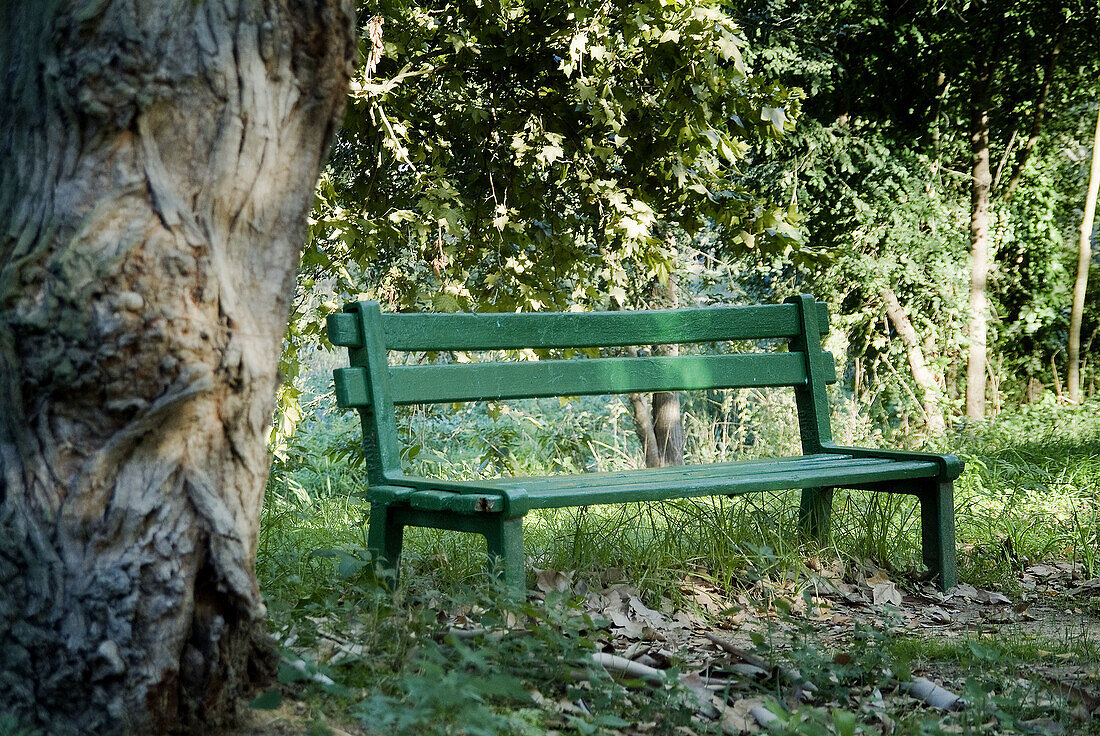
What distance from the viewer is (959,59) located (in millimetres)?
9227

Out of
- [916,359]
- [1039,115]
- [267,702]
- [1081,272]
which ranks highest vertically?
[1039,115]

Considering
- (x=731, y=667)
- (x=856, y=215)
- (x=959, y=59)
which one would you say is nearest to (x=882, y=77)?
(x=959, y=59)

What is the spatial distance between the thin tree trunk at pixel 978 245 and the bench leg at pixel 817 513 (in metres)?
6.05

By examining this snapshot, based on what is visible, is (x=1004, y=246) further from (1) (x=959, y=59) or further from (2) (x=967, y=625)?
(2) (x=967, y=625)

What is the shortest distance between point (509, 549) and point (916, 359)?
7720 millimetres

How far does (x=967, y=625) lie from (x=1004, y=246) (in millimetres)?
7801

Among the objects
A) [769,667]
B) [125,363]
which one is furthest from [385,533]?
[125,363]

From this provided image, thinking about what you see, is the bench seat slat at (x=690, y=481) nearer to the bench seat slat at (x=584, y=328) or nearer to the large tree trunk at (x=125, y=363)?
the bench seat slat at (x=584, y=328)

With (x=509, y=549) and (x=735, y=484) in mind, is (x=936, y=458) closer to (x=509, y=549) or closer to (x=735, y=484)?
(x=735, y=484)

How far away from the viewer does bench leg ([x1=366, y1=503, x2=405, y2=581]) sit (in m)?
2.80

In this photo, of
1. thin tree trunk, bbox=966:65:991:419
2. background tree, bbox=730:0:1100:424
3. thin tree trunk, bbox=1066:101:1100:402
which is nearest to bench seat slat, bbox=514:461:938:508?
background tree, bbox=730:0:1100:424

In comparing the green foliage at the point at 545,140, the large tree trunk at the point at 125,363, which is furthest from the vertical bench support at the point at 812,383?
the large tree trunk at the point at 125,363

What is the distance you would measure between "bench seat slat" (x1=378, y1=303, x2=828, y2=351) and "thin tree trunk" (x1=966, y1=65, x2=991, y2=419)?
19.9 ft

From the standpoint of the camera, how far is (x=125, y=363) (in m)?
1.55
